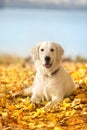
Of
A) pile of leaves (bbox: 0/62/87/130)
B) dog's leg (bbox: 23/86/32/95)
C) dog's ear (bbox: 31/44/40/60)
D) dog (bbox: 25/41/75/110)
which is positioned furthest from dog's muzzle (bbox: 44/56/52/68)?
dog's leg (bbox: 23/86/32/95)

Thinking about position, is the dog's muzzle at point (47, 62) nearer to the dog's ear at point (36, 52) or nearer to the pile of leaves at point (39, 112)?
the dog's ear at point (36, 52)

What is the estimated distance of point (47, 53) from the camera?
457 cm

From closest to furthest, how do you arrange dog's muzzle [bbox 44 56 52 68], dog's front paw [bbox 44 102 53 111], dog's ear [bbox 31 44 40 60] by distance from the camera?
dog's front paw [bbox 44 102 53 111], dog's muzzle [bbox 44 56 52 68], dog's ear [bbox 31 44 40 60]

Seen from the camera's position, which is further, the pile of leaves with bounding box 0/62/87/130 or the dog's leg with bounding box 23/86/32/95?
the dog's leg with bounding box 23/86/32/95

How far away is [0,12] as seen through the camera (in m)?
9.44

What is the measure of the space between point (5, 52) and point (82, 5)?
185cm

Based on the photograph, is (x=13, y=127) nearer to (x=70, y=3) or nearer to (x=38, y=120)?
(x=38, y=120)

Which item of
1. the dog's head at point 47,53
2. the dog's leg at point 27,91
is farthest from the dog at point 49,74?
the dog's leg at point 27,91

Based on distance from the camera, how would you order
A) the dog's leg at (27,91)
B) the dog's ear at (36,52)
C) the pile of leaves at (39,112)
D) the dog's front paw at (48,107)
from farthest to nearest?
1. the dog's leg at (27,91)
2. the dog's ear at (36,52)
3. the dog's front paw at (48,107)
4. the pile of leaves at (39,112)

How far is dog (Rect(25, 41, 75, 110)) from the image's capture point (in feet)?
15.1

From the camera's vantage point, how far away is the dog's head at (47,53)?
458 cm

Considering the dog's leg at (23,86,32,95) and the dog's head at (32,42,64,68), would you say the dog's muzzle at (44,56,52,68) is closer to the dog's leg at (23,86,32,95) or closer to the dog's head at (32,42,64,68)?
the dog's head at (32,42,64,68)

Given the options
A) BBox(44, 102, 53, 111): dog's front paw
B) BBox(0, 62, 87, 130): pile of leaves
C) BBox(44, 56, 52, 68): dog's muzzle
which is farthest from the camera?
BBox(44, 56, 52, 68): dog's muzzle

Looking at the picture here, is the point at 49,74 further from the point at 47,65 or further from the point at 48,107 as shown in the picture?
the point at 48,107
